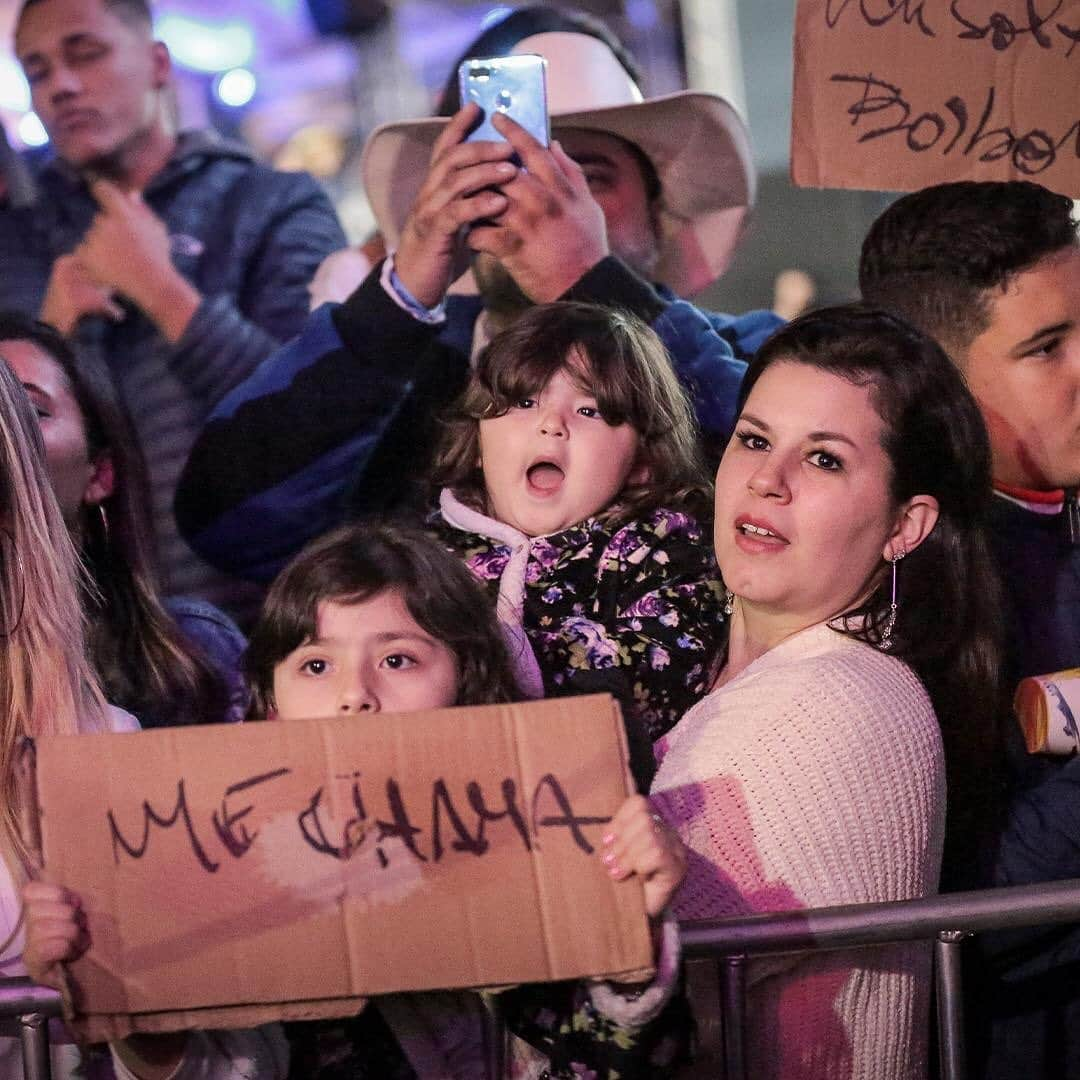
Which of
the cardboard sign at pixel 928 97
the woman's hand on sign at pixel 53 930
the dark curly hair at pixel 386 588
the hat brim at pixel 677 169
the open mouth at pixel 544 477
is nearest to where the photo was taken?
the woman's hand on sign at pixel 53 930

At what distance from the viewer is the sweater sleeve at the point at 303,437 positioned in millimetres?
2695

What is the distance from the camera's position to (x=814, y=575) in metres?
2.00

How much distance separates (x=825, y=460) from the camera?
2.03 m

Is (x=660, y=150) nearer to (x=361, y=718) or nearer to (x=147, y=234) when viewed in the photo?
(x=147, y=234)

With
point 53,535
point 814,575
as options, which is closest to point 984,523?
point 814,575

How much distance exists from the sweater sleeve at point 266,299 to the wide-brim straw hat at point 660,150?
45 centimetres

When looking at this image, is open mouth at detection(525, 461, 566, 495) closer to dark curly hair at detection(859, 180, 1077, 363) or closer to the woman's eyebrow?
the woman's eyebrow

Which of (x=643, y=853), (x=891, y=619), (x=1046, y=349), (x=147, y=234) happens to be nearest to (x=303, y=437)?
(x=147, y=234)

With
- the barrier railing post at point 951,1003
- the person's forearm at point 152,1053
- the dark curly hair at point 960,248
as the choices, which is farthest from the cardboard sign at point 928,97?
the person's forearm at point 152,1053

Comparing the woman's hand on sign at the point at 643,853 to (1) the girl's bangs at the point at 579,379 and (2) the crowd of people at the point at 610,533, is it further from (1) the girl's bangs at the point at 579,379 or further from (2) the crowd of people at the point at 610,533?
(1) the girl's bangs at the point at 579,379

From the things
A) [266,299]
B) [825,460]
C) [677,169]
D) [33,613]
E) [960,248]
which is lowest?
[33,613]

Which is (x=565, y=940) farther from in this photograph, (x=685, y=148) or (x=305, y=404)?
(x=685, y=148)

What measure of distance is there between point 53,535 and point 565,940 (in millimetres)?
1034

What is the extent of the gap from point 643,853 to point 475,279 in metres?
1.76
